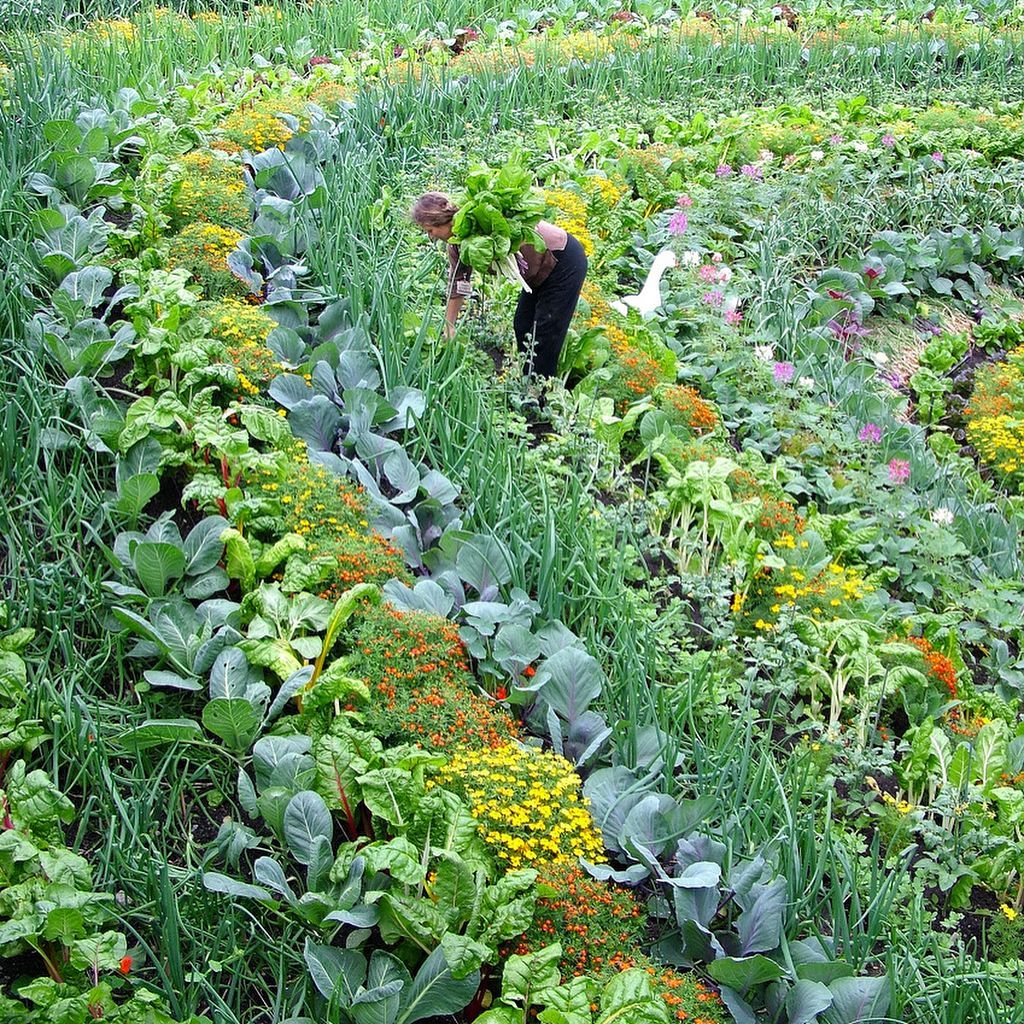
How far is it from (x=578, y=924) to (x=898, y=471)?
2828 mm

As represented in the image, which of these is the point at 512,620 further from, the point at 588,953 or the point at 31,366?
the point at 31,366

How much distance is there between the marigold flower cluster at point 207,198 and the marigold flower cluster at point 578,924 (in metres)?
3.29

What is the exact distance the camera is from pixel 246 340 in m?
4.15

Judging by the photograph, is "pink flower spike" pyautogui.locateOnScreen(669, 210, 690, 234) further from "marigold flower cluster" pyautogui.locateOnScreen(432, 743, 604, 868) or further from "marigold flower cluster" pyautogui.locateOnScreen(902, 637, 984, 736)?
"marigold flower cluster" pyautogui.locateOnScreen(432, 743, 604, 868)

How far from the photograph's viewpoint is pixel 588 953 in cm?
257

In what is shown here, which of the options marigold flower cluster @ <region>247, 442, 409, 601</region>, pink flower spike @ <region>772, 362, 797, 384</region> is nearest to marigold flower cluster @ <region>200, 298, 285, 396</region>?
marigold flower cluster @ <region>247, 442, 409, 601</region>

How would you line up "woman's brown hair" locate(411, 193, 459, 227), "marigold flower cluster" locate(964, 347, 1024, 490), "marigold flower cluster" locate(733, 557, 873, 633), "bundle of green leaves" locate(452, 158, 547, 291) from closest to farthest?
"marigold flower cluster" locate(733, 557, 873, 633) → "bundle of green leaves" locate(452, 158, 547, 291) → "woman's brown hair" locate(411, 193, 459, 227) → "marigold flower cluster" locate(964, 347, 1024, 490)

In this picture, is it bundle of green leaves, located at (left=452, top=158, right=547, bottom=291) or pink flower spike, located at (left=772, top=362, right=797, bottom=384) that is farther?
pink flower spike, located at (left=772, top=362, right=797, bottom=384)

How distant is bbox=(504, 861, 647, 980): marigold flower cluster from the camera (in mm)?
2525

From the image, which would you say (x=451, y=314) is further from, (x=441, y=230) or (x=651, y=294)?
(x=651, y=294)

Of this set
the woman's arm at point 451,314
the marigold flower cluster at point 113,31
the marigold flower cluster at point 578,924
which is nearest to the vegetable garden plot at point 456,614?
the marigold flower cluster at point 578,924

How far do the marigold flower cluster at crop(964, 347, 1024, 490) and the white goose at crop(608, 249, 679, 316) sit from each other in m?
1.67

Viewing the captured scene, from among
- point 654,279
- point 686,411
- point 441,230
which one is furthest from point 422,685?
point 654,279

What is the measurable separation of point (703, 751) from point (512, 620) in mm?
682
